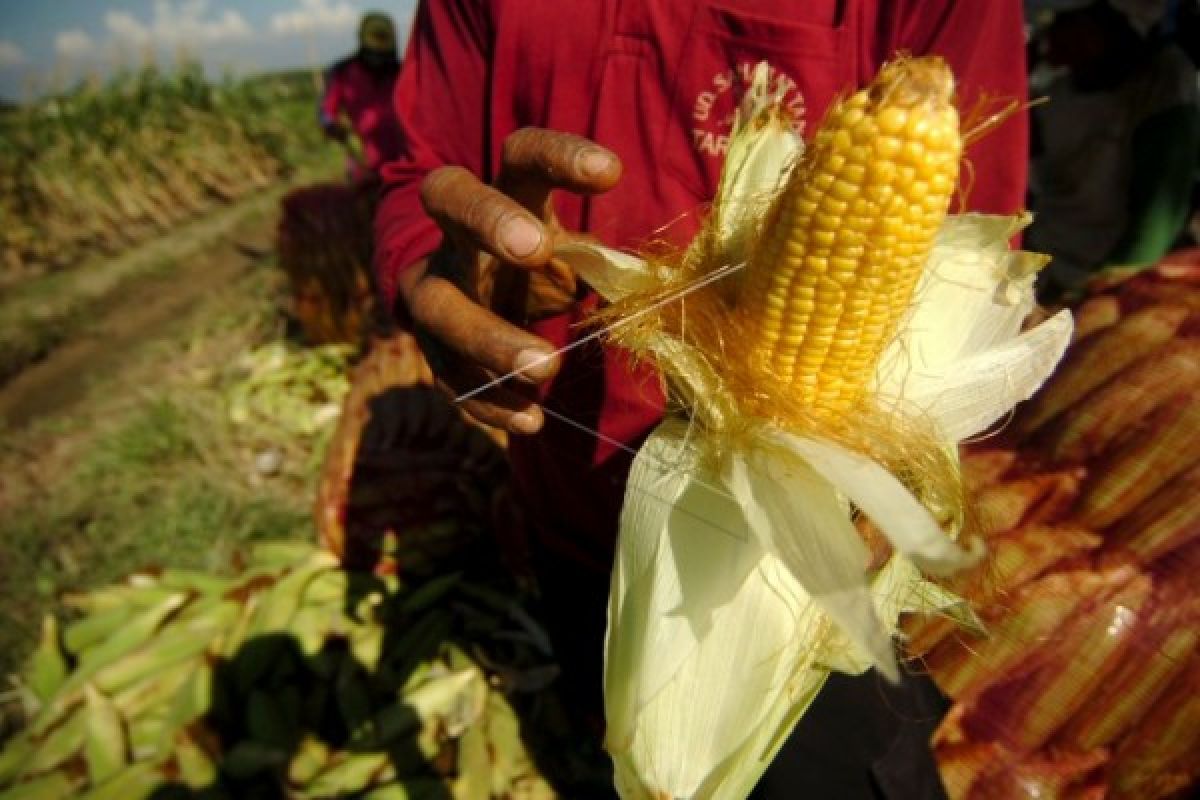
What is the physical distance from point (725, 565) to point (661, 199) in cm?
58

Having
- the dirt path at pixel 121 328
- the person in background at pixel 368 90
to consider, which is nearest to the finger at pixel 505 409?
the person in background at pixel 368 90

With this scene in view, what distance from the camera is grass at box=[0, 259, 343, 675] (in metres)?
2.57

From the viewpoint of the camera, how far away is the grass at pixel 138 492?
2568 millimetres

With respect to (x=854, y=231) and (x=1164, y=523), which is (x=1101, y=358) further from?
(x=854, y=231)

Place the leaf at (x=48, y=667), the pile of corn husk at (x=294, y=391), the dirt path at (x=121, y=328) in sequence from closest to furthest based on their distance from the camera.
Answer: the leaf at (x=48, y=667), the pile of corn husk at (x=294, y=391), the dirt path at (x=121, y=328)

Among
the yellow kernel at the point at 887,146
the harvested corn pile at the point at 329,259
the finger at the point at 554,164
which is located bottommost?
the harvested corn pile at the point at 329,259

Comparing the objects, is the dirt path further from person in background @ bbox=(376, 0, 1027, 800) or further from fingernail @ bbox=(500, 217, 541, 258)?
fingernail @ bbox=(500, 217, 541, 258)

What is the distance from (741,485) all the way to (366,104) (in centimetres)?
482

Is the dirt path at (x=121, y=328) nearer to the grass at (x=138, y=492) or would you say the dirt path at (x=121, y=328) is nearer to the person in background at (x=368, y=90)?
the grass at (x=138, y=492)

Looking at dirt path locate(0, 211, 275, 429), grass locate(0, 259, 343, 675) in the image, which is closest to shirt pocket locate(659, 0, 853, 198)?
grass locate(0, 259, 343, 675)

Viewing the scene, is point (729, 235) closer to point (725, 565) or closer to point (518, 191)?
point (518, 191)

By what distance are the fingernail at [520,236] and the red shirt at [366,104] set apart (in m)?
3.87

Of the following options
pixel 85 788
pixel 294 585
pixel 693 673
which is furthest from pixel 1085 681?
pixel 85 788

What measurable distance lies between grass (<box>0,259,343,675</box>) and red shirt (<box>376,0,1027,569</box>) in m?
1.83
